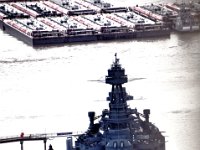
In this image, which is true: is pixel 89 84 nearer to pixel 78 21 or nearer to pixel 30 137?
pixel 30 137

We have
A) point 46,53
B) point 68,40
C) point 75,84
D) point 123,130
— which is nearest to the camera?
point 123,130

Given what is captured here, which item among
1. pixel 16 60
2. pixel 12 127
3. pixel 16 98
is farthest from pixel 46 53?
pixel 12 127

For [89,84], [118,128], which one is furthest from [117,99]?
[89,84]

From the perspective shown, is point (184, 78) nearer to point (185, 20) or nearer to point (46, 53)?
point (46, 53)

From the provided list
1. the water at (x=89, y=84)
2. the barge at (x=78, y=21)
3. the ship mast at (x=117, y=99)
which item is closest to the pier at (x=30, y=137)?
the water at (x=89, y=84)

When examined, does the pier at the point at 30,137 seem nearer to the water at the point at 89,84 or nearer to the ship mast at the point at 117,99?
the water at the point at 89,84

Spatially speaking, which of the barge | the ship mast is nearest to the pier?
the ship mast

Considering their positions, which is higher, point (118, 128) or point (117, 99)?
point (117, 99)
